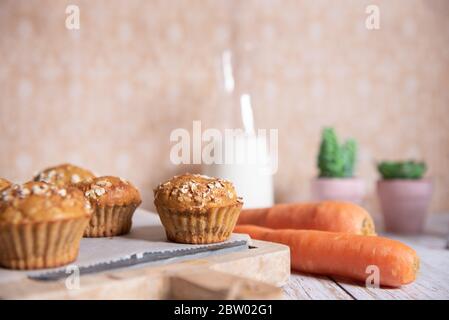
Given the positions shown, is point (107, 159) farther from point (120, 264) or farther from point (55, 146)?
point (120, 264)

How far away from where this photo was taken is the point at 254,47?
2.31m

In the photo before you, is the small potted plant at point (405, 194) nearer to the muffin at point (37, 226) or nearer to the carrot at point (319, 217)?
the carrot at point (319, 217)

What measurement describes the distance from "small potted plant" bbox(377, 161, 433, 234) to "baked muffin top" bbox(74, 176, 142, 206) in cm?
105

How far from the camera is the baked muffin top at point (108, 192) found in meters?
1.29

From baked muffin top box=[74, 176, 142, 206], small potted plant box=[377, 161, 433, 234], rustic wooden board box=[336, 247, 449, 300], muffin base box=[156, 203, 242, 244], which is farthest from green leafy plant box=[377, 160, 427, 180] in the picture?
baked muffin top box=[74, 176, 142, 206]

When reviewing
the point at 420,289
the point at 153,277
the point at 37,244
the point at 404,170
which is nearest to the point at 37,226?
the point at 37,244

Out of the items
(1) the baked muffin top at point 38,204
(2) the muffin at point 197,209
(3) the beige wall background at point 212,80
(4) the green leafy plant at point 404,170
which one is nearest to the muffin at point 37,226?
(1) the baked muffin top at point 38,204

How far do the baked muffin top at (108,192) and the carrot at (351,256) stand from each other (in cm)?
43

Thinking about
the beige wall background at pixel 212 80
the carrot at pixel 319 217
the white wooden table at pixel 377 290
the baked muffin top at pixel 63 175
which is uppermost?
the beige wall background at pixel 212 80

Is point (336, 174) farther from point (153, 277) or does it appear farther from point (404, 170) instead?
point (153, 277)

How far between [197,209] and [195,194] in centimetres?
4

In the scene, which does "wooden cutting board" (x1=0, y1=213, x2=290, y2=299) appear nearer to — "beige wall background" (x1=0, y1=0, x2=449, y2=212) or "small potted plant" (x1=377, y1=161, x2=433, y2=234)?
"small potted plant" (x1=377, y1=161, x2=433, y2=234)
